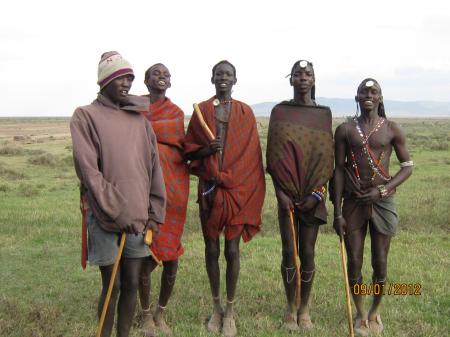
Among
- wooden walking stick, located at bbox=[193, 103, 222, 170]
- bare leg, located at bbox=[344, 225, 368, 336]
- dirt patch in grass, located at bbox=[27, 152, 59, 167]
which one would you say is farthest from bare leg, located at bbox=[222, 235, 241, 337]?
dirt patch in grass, located at bbox=[27, 152, 59, 167]

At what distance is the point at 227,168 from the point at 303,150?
0.66 metres

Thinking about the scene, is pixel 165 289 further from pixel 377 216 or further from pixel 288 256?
pixel 377 216

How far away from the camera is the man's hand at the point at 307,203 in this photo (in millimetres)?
4340

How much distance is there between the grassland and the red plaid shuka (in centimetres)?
79

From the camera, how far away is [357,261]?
14.5ft

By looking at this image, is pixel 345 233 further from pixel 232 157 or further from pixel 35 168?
pixel 35 168

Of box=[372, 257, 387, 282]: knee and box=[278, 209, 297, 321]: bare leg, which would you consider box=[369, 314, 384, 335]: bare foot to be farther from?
box=[278, 209, 297, 321]: bare leg

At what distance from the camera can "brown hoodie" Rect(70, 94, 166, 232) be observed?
3189 millimetres

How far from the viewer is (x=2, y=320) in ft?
14.8

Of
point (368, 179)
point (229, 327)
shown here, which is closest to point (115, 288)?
point (229, 327)

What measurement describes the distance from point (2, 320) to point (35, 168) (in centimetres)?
1454

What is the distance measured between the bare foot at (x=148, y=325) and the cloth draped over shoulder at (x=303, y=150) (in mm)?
1605

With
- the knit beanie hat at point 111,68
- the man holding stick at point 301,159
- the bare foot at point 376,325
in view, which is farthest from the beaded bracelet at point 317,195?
the knit beanie hat at point 111,68

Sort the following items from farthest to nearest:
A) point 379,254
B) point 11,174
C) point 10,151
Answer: point 10,151 → point 11,174 → point 379,254
